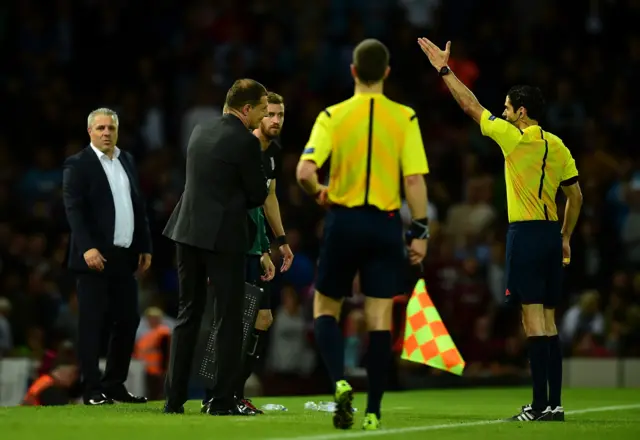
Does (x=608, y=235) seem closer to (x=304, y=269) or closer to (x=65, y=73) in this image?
(x=304, y=269)

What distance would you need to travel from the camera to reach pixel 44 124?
19.8 meters

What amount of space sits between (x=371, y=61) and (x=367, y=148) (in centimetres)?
50

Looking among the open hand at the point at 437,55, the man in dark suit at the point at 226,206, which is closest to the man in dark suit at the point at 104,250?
the man in dark suit at the point at 226,206

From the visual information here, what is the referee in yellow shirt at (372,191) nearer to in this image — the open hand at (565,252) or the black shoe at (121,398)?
the open hand at (565,252)

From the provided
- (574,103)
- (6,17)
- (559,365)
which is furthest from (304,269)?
(559,365)

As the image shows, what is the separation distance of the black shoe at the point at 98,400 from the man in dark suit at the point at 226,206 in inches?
70.6

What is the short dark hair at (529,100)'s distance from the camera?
1023 cm

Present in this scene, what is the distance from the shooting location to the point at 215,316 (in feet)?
31.5

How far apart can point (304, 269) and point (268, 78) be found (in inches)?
130

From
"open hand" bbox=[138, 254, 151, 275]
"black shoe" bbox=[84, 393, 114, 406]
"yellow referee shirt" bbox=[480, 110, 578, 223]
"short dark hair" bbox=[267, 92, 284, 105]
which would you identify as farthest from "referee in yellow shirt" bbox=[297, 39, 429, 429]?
"open hand" bbox=[138, 254, 151, 275]

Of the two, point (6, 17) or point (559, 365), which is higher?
point (6, 17)

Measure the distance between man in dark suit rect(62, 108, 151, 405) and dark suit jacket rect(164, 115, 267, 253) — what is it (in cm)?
201

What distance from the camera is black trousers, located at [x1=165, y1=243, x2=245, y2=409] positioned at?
9.52 meters

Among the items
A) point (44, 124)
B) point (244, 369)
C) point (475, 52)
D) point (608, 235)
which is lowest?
point (244, 369)
